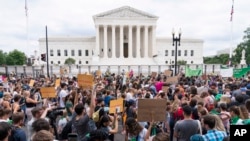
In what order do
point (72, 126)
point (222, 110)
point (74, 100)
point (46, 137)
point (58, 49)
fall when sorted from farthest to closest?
point (58, 49), point (74, 100), point (222, 110), point (72, 126), point (46, 137)

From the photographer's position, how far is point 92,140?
421 centimetres

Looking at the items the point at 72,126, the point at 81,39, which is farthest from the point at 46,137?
the point at 81,39

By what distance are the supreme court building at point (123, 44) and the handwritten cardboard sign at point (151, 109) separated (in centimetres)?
6274

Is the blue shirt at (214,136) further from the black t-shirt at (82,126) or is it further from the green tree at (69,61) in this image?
the green tree at (69,61)

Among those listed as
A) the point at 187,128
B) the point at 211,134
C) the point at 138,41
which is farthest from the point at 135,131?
the point at 138,41

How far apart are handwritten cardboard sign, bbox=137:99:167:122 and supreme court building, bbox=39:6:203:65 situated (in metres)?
62.7

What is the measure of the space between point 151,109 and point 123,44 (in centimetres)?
7396

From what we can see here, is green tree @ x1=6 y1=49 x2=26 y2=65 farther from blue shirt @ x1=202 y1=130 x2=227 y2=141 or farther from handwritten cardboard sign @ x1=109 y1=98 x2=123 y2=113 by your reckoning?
blue shirt @ x1=202 y1=130 x2=227 y2=141

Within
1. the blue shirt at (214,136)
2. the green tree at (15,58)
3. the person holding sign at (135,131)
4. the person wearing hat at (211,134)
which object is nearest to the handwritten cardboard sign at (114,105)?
the person holding sign at (135,131)

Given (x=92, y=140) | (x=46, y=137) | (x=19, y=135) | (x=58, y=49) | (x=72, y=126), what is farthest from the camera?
(x=58, y=49)

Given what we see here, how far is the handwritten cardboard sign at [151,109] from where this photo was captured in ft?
17.3

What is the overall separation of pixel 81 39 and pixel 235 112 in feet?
273

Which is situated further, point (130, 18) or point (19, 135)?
point (130, 18)

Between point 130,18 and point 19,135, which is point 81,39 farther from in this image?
point 19,135
